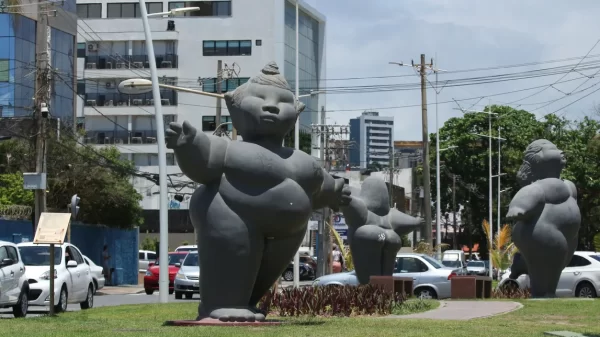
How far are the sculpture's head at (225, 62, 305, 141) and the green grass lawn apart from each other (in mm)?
2309

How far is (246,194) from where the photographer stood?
1277 cm

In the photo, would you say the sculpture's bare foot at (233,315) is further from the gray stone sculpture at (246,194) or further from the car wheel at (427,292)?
the car wheel at (427,292)

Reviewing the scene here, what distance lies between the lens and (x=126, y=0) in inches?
2650

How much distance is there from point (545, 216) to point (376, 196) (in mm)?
3351

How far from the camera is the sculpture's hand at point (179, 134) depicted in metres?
12.5

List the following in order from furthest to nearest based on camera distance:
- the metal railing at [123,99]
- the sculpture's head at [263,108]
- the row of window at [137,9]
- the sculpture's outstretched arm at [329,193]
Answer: the metal railing at [123,99] → the row of window at [137,9] → the sculpture's outstretched arm at [329,193] → the sculpture's head at [263,108]

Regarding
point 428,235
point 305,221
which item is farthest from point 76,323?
point 428,235

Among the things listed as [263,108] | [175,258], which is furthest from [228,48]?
[263,108]

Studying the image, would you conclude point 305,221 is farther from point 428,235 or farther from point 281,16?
point 281,16

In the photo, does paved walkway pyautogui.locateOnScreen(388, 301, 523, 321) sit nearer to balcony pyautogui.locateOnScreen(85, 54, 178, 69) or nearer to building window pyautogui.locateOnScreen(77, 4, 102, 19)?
balcony pyautogui.locateOnScreen(85, 54, 178, 69)

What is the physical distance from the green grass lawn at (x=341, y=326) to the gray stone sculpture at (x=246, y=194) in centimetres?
75

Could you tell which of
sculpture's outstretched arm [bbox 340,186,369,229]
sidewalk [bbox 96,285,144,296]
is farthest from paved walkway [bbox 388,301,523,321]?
sidewalk [bbox 96,285,144,296]

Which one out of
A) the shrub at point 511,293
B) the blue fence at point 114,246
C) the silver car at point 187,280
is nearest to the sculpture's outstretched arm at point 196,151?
the shrub at point 511,293

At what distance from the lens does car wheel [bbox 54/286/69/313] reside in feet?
65.4
